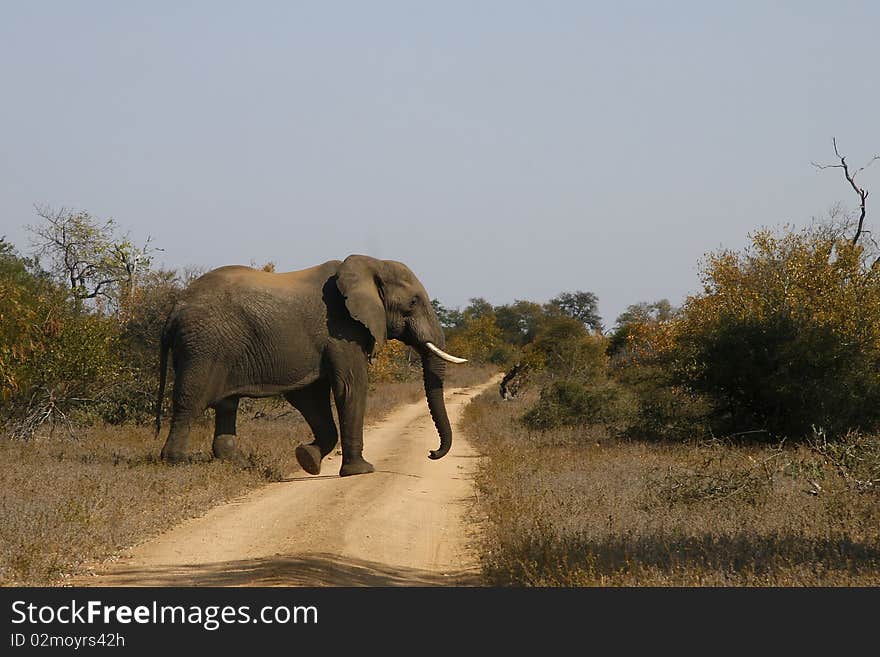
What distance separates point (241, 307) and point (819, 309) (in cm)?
1099

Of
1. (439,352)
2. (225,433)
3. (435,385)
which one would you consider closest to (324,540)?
(225,433)

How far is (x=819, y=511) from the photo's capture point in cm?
1013

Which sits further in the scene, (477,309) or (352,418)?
(477,309)

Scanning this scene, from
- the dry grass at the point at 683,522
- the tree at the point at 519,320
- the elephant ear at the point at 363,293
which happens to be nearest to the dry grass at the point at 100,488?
the elephant ear at the point at 363,293

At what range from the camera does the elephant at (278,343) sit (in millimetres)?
14945

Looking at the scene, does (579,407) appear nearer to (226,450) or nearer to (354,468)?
(354,468)

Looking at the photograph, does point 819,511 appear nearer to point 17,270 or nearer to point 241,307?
point 241,307

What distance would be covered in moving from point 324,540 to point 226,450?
5907 mm

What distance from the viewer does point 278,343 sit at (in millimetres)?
15219

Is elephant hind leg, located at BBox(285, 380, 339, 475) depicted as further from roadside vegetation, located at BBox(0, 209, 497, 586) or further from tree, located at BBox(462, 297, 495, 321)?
tree, located at BBox(462, 297, 495, 321)

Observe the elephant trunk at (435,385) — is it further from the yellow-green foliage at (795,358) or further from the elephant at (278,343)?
the yellow-green foliage at (795,358)

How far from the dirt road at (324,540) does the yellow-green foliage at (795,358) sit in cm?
610

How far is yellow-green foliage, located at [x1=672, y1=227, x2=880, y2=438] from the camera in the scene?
17328 mm

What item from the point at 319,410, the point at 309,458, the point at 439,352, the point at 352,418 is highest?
the point at 439,352
